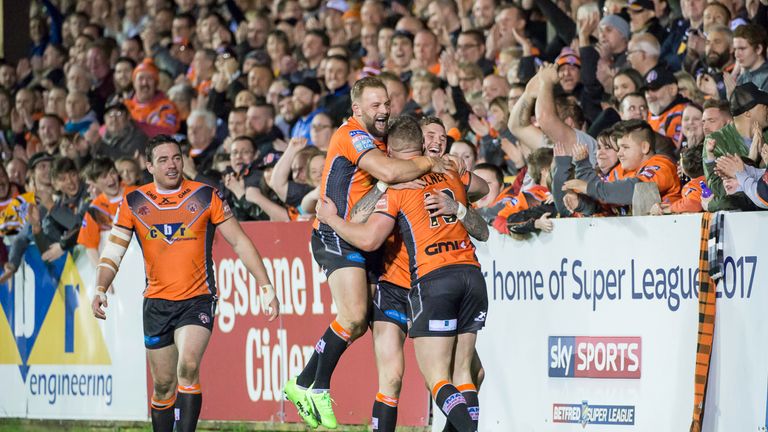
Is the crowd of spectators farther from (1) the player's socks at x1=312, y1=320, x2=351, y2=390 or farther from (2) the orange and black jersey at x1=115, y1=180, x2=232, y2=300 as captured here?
(1) the player's socks at x1=312, y1=320, x2=351, y2=390

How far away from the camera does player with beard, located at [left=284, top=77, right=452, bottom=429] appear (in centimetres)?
900

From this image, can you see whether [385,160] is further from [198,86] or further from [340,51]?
[198,86]

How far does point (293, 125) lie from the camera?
15445 mm

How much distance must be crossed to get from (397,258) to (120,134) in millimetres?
8439

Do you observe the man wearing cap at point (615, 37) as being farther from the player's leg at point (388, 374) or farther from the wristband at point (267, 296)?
the player's leg at point (388, 374)

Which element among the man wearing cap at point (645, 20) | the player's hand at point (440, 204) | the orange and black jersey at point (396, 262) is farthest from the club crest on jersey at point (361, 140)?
the man wearing cap at point (645, 20)

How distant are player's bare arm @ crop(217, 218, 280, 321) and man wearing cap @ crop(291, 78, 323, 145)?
4177 millimetres

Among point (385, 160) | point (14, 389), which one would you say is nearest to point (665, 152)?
point (385, 160)

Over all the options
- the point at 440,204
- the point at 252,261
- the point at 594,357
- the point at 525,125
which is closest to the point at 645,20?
the point at 525,125

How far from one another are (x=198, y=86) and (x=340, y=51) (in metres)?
3.35

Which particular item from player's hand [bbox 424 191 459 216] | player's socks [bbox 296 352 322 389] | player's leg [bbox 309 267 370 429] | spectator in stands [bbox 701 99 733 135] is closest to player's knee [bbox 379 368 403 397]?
player's leg [bbox 309 267 370 429]

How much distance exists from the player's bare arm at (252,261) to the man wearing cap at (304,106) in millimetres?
4177

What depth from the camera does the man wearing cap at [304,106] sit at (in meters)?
14.8

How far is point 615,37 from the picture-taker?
43.4 ft
